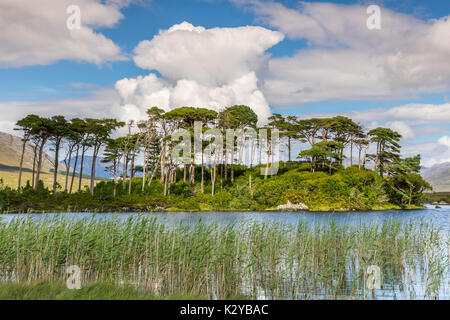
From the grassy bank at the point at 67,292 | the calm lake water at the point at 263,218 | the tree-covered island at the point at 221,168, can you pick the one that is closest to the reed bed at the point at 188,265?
the grassy bank at the point at 67,292

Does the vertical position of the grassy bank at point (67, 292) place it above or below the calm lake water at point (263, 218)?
below

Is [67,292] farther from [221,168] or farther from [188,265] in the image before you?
[221,168]

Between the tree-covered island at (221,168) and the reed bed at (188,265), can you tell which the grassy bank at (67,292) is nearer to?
the reed bed at (188,265)

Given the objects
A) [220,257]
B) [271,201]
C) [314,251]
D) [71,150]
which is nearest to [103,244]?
[220,257]

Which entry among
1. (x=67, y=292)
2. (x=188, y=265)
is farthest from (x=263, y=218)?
(x=67, y=292)

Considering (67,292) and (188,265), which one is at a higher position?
(188,265)

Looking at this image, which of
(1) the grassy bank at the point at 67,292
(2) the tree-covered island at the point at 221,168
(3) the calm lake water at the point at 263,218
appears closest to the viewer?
(1) the grassy bank at the point at 67,292

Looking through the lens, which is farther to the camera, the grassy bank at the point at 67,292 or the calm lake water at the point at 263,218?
the calm lake water at the point at 263,218

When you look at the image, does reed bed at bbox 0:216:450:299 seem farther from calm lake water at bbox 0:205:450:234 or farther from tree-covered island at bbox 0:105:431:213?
tree-covered island at bbox 0:105:431:213

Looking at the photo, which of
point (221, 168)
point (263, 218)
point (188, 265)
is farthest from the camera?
point (221, 168)

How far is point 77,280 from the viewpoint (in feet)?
35.0

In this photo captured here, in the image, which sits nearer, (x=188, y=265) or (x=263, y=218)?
(x=188, y=265)

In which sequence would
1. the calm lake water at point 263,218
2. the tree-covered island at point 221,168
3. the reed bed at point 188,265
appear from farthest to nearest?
the tree-covered island at point 221,168 → the calm lake water at point 263,218 → the reed bed at point 188,265

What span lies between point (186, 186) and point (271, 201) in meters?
12.5
